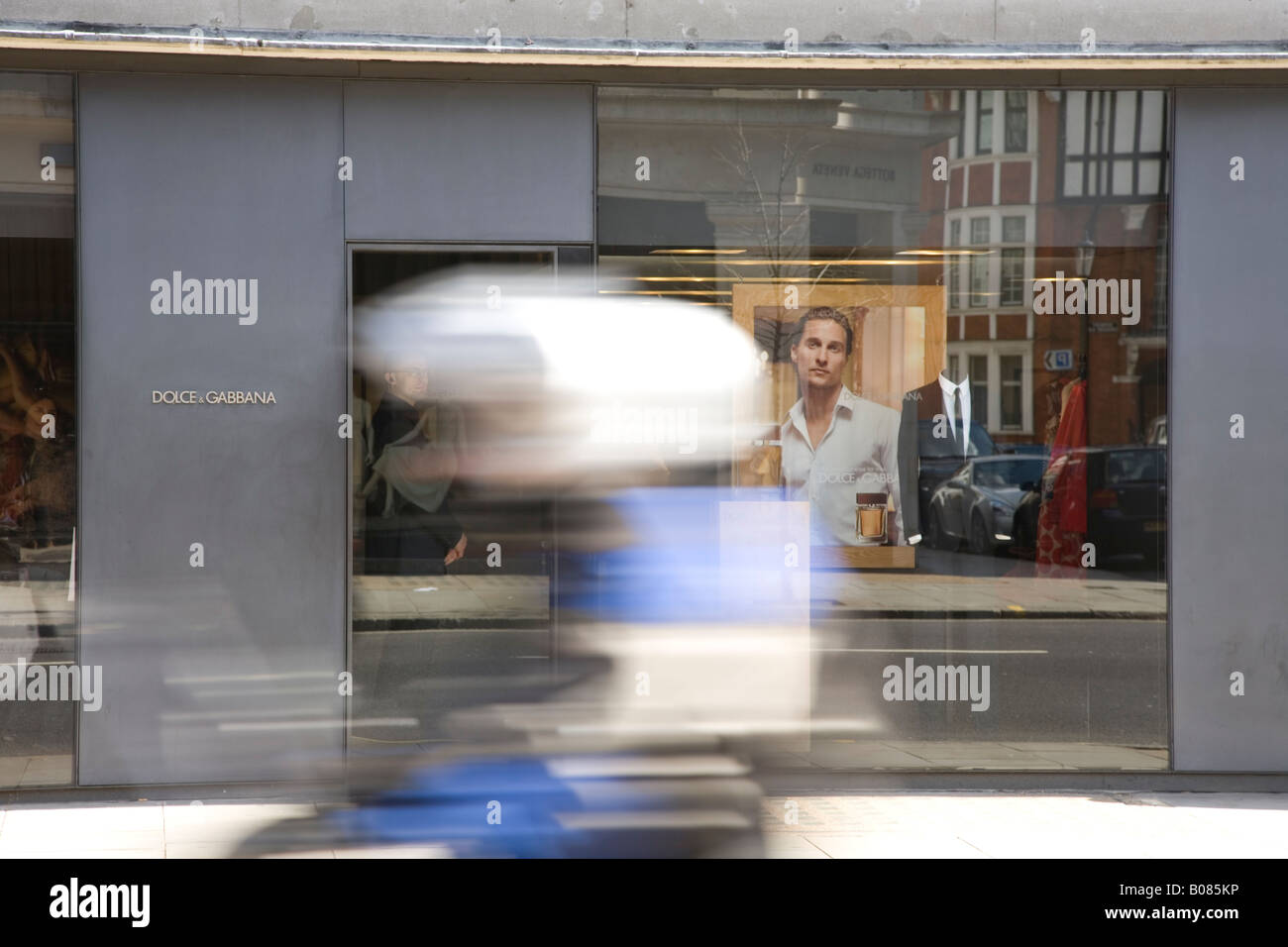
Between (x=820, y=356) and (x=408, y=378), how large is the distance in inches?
94.8

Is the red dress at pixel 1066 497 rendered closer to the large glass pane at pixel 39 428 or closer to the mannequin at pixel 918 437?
the mannequin at pixel 918 437

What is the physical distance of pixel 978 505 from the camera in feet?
26.2

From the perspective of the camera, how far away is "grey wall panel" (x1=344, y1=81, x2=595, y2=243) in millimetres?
7559

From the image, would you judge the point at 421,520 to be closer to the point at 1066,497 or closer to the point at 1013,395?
the point at 1013,395

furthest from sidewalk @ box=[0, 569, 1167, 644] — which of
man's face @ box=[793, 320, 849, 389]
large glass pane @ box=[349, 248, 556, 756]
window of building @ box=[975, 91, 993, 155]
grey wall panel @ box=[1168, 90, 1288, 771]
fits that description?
window of building @ box=[975, 91, 993, 155]

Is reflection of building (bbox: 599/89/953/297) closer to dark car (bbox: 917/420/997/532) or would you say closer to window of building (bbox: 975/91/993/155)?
window of building (bbox: 975/91/993/155)

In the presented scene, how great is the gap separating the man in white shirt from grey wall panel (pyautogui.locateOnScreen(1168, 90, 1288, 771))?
1.65 meters

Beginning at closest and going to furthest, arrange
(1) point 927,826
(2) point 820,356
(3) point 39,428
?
(1) point 927,826, (3) point 39,428, (2) point 820,356

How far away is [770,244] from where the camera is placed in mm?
7871

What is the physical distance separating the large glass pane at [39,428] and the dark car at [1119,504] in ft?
17.7

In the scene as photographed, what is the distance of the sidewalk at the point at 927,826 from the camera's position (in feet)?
21.3

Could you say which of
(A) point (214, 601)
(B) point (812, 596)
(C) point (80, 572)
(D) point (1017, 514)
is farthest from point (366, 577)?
(D) point (1017, 514)

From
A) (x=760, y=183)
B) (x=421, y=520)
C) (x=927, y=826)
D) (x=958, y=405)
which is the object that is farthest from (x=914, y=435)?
(x=421, y=520)

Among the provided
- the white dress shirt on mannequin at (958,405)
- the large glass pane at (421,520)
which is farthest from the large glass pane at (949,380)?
the large glass pane at (421,520)
